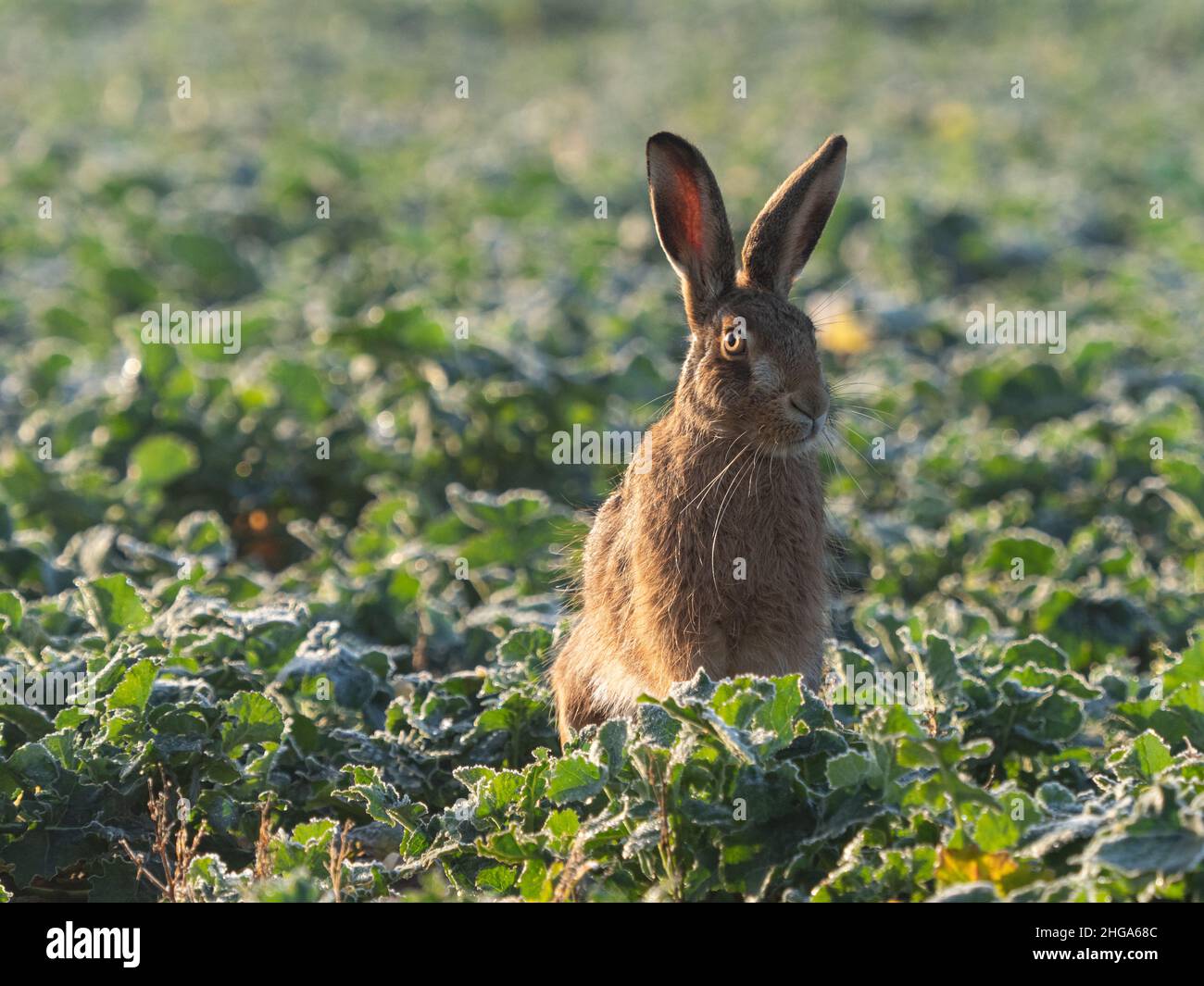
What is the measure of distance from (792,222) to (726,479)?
0.76 meters

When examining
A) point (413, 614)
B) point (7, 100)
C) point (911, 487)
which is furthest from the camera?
point (7, 100)

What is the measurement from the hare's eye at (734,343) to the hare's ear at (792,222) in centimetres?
25

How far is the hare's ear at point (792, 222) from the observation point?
446 cm

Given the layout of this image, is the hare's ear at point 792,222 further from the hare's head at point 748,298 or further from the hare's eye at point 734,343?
the hare's eye at point 734,343

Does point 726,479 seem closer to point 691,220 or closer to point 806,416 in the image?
point 806,416

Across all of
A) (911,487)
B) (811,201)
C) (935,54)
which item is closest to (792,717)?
(811,201)

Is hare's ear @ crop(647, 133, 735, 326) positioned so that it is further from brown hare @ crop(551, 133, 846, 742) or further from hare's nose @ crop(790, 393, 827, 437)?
hare's nose @ crop(790, 393, 827, 437)

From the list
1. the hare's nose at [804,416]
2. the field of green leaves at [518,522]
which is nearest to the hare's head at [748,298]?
the hare's nose at [804,416]

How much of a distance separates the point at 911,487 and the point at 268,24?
626 inches

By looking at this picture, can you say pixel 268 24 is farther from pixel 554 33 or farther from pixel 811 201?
pixel 811 201

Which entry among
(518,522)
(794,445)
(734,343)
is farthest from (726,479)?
(518,522)

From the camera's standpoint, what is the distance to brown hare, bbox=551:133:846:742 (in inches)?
170

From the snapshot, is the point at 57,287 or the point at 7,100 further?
the point at 7,100
